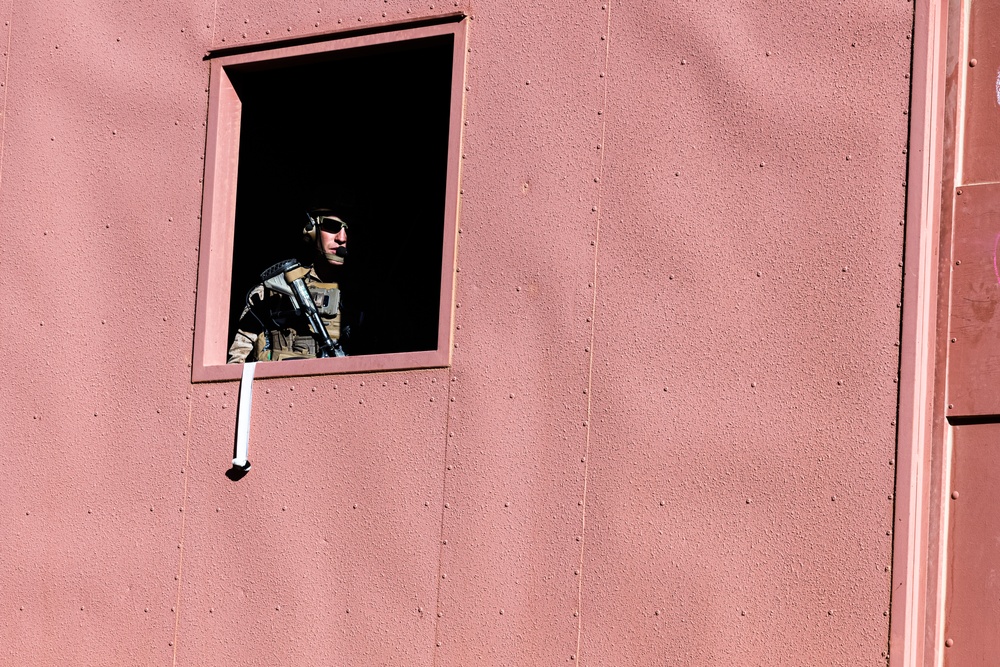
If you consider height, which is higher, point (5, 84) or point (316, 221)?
point (5, 84)

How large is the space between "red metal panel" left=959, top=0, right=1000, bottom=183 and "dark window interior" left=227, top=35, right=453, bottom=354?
393 centimetres

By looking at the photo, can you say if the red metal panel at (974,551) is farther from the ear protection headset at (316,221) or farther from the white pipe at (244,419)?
the ear protection headset at (316,221)

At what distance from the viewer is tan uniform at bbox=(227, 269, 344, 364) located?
8.45 metres

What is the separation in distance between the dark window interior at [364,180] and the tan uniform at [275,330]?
3.84 ft

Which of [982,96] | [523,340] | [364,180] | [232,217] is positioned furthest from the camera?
[364,180]

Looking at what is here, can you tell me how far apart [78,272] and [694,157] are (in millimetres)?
3200

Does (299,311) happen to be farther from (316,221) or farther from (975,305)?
(975,305)

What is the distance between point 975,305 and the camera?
6418 millimetres

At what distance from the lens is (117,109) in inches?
324

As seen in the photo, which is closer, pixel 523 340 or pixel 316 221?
pixel 523 340

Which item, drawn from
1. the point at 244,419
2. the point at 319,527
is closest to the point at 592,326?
the point at 319,527

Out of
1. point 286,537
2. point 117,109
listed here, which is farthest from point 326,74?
point 286,537

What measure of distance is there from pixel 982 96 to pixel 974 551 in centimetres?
179

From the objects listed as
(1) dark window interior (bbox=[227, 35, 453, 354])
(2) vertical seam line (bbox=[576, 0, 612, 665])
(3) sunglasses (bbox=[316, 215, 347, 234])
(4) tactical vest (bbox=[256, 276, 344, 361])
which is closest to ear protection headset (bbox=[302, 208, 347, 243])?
(3) sunglasses (bbox=[316, 215, 347, 234])
